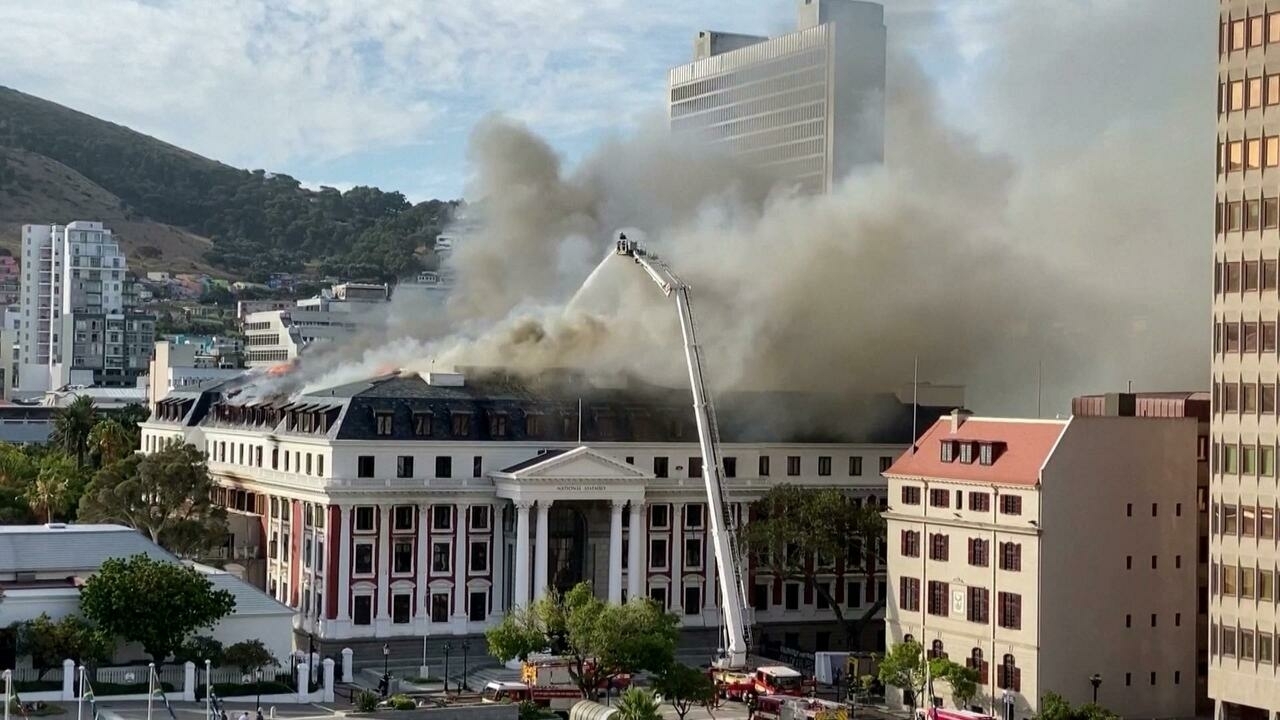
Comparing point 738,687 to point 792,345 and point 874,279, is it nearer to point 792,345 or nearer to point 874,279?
point 792,345

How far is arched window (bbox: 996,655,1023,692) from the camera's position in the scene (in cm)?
7800

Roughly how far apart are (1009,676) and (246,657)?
31228mm

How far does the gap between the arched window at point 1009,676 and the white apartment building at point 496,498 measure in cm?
2234

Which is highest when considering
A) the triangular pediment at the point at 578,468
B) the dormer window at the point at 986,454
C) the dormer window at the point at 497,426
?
the dormer window at the point at 497,426

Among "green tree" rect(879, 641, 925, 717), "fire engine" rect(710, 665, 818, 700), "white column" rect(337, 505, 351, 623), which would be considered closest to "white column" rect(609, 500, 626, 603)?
"white column" rect(337, 505, 351, 623)

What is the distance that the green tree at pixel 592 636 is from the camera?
7356 cm

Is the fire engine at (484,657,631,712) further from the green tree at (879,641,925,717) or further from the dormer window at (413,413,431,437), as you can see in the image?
the dormer window at (413,413,431,437)

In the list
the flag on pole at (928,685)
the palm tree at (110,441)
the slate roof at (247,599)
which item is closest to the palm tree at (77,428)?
the palm tree at (110,441)

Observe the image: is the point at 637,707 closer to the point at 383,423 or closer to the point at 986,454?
the point at 986,454

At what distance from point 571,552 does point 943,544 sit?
21946 millimetres

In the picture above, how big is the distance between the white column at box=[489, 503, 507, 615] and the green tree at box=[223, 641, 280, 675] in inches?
830

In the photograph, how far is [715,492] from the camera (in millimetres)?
83812

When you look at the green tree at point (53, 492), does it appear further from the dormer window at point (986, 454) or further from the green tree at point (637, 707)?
the green tree at point (637, 707)

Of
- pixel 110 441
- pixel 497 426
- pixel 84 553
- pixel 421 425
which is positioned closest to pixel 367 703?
pixel 84 553
